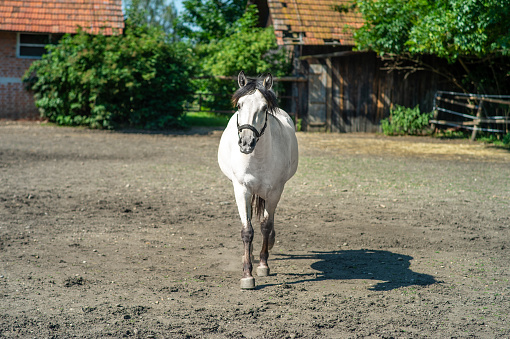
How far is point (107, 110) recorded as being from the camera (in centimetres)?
1891

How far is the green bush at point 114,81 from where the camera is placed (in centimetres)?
1853

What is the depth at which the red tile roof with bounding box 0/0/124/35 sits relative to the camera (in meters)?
21.0

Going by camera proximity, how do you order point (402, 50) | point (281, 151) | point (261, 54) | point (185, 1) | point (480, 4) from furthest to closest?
point (185, 1) < point (261, 54) < point (402, 50) < point (480, 4) < point (281, 151)

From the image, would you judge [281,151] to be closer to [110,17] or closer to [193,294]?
[193,294]

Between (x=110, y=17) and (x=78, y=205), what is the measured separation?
16.1m

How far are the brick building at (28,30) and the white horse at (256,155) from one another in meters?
17.0

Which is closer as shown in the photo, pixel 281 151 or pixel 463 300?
pixel 463 300

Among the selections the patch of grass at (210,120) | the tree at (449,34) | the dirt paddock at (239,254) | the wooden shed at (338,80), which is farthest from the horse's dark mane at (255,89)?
the patch of grass at (210,120)

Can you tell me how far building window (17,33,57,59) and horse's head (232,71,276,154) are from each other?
753 inches

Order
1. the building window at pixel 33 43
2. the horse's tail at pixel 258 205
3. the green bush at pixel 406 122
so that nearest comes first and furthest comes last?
the horse's tail at pixel 258 205, the green bush at pixel 406 122, the building window at pixel 33 43

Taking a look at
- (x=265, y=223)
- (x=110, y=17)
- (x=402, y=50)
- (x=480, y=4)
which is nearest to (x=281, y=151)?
(x=265, y=223)

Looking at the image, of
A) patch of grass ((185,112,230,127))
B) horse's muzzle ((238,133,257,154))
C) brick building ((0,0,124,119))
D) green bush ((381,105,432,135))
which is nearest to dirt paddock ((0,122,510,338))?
horse's muzzle ((238,133,257,154))

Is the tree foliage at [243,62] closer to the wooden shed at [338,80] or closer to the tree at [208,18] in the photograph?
the wooden shed at [338,80]

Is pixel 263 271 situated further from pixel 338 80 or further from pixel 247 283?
pixel 338 80
